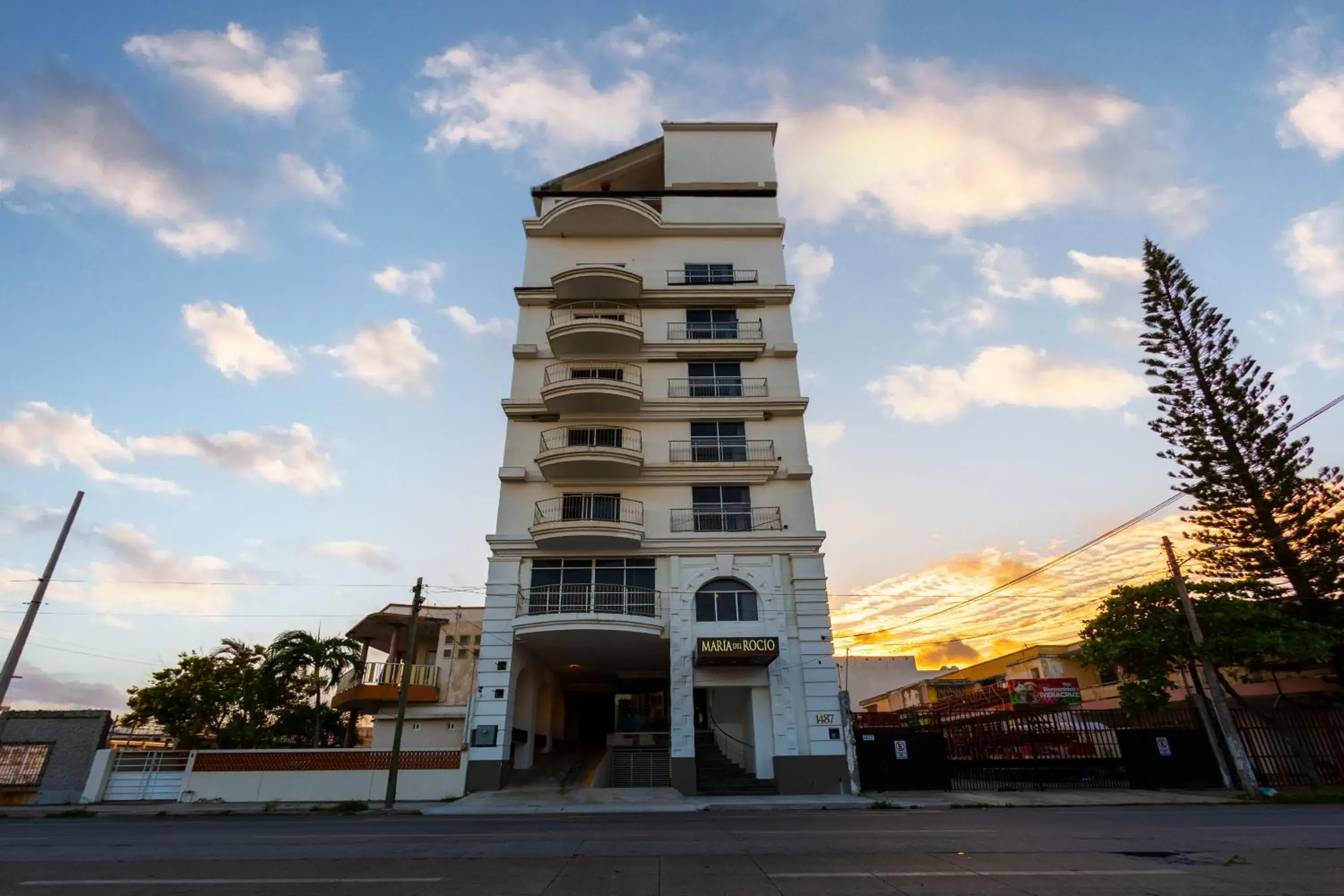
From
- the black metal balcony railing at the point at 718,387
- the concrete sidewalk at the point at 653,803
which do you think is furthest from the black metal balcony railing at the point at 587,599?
the black metal balcony railing at the point at 718,387

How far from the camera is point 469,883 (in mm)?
7172

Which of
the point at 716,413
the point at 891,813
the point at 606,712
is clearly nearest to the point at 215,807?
the point at 606,712

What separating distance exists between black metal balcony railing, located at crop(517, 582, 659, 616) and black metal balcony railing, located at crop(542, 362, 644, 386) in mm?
8638

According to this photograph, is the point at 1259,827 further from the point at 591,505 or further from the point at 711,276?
the point at 711,276

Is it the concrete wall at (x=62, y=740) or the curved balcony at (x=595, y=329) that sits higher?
the curved balcony at (x=595, y=329)

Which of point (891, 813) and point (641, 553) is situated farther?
point (641, 553)

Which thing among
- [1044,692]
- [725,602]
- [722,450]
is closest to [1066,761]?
[1044,692]

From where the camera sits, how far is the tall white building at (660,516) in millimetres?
21750

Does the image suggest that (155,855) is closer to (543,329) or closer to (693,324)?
(543,329)

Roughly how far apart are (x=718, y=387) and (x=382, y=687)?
18.2 m

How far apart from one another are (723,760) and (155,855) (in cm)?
1658

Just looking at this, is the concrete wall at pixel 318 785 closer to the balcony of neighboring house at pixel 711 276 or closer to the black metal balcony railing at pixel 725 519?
the black metal balcony railing at pixel 725 519

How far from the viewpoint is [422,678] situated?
2777 centimetres

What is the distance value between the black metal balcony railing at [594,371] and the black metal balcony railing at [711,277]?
15.6ft
